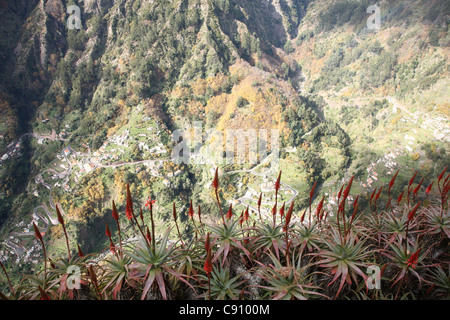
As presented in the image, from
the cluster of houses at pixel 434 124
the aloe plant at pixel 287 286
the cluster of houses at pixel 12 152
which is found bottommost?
the aloe plant at pixel 287 286

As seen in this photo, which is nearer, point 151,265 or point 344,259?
point 151,265

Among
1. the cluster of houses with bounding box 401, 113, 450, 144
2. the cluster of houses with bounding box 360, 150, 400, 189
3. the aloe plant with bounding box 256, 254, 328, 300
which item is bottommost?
the cluster of houses with bounding box 360, 150, 400, 189

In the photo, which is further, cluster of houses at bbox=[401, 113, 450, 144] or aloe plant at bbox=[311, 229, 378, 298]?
cluster of houses at bbox=[401, 113, 450, 144]

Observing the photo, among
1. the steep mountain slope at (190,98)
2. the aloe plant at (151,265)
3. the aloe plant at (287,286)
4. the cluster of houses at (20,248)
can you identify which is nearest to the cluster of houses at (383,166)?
the steep mountain slope at (190,98)

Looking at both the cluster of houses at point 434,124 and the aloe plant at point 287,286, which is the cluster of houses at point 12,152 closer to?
the aloe plant at point 287,286

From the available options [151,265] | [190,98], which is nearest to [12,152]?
[190,98]

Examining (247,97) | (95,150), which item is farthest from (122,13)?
(247,97)

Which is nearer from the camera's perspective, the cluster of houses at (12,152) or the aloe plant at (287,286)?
the aloe plant at (287,286)

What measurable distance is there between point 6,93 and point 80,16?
97.2 feet

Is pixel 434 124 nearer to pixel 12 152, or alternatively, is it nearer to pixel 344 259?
pixel 344 259

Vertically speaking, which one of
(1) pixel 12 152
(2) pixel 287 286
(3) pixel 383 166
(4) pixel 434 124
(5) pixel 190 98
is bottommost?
(3) pixel 383 166

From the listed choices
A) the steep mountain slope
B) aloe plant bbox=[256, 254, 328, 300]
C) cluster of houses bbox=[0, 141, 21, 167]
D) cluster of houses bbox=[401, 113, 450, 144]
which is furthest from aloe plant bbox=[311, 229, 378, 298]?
cluster of houses bbox=[0, 141, 21, 167]

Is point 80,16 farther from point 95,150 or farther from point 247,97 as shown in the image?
point 247,97

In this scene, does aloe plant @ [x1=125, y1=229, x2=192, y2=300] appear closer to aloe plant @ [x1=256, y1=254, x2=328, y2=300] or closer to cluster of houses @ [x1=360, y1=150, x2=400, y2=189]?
aloe plant @ [x1=256, y1=254, x2=328, y2=300]
